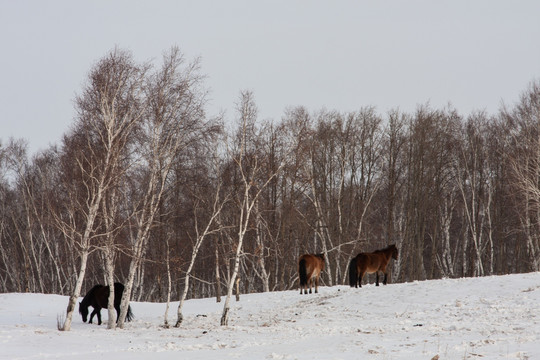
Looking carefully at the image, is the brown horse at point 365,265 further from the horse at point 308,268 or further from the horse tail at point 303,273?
the horse tail at point 303,273

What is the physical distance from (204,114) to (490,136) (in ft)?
98.6

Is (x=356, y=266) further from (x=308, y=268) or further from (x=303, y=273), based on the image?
(x=303, y=273)

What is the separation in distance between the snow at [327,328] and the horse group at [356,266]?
121 centimetres

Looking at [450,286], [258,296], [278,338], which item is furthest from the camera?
[258,296]

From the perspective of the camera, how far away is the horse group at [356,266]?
25.2m

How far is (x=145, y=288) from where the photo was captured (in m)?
62.6

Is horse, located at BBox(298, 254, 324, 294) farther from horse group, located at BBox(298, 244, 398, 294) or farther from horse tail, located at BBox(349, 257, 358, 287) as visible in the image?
horse tail, located at BBox(349, 257, 358, 287)

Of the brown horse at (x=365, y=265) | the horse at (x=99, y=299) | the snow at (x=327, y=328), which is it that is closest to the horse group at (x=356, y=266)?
the brown horse at (x=365, y=265)

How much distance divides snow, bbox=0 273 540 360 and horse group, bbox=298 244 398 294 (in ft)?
3.98

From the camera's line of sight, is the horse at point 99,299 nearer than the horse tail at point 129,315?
No

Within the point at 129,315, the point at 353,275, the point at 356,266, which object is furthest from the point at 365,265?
the point at 129,315

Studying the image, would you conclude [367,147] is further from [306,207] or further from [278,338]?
[278,338]

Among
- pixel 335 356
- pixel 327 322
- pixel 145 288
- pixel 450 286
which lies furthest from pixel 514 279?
pixel 145 288

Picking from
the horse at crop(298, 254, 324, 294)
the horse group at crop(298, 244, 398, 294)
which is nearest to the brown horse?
the horse group at crop(298, 244, 398, 294)
